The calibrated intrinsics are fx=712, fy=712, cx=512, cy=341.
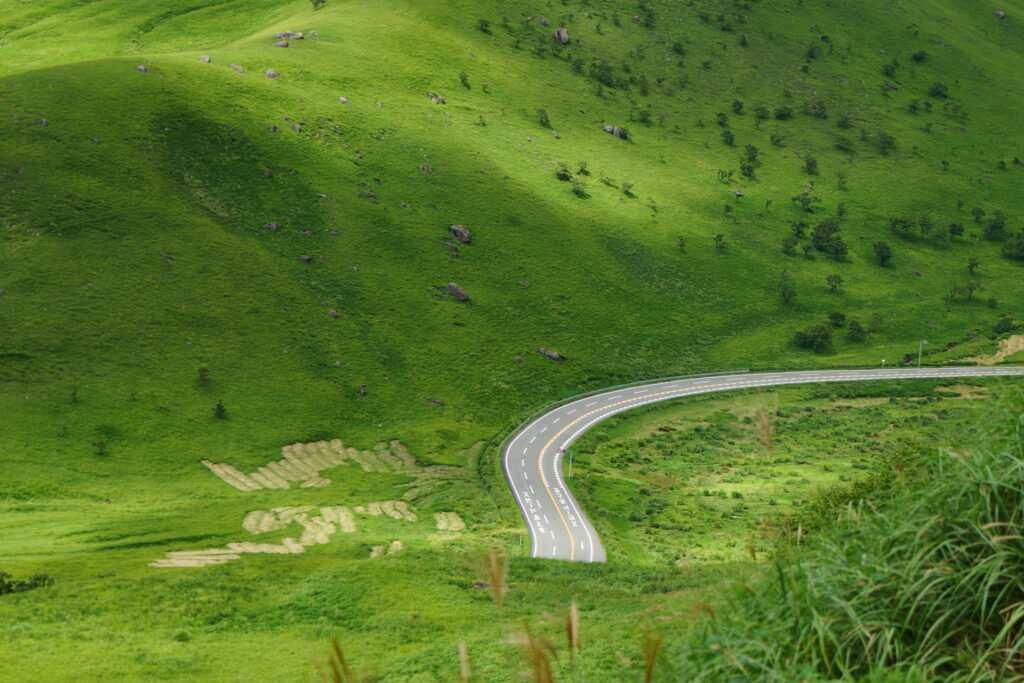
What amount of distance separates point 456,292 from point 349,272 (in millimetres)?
17616

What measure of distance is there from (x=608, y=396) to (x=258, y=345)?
51.2 metres

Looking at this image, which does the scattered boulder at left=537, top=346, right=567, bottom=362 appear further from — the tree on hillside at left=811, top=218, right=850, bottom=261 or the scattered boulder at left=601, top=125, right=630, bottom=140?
the scattered boulder at left=601, top=125, right=630, bottom=140

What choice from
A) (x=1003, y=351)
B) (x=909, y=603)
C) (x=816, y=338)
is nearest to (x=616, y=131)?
(x=816, y=338)

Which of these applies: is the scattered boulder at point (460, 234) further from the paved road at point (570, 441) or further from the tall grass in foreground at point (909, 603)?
the tall grass in foreground at point (909, 603)

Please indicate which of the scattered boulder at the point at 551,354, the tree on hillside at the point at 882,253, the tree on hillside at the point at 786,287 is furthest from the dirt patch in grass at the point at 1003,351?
the scattered boulder at the point at 551,354

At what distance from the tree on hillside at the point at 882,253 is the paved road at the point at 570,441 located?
44.3 metres

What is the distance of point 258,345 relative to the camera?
316 ft

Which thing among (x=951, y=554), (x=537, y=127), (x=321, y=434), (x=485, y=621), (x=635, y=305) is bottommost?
(x=321, y=434)

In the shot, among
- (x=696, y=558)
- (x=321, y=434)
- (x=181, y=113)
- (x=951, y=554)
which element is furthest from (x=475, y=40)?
(x=951, y=554)

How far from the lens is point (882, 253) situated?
15850cm

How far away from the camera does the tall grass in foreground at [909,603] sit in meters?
10.4

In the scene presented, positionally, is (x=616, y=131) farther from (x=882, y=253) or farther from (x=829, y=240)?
(x=882, y=253)

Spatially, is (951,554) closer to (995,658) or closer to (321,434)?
(995,658)

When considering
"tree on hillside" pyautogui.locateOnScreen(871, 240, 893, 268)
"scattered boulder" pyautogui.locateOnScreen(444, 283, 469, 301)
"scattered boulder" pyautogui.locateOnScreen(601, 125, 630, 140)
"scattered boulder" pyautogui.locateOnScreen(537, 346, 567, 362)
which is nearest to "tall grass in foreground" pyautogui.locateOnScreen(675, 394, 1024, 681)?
"scattered boulder" pyautogui.locateOnScreen(537, 346, 567, 362)
